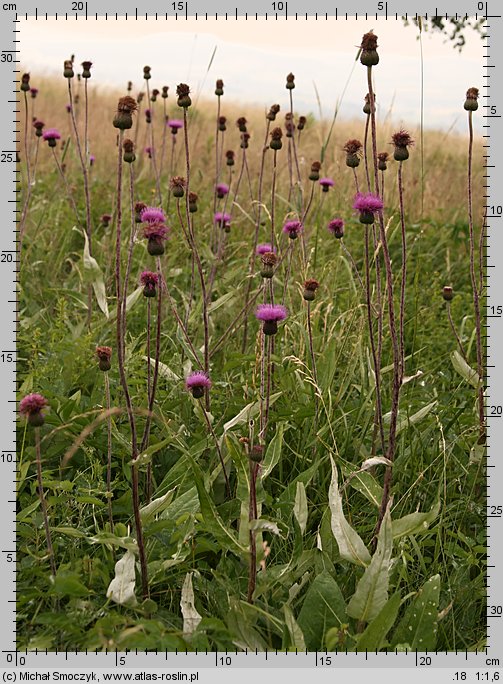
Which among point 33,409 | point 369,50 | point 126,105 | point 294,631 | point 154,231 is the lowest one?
point 294,631

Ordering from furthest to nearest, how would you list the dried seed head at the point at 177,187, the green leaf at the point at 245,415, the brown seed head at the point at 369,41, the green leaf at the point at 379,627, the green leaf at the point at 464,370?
the green leaf at the point at 464,370
the dried seed head at the point at 177,187
the green leaf at the point at 245,415
the brown seed head at the point at 369,41
the green leaf at the point at 379,627

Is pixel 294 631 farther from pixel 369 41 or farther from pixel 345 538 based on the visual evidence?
pixel 369 41

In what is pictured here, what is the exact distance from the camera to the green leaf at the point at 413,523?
1.51 meters

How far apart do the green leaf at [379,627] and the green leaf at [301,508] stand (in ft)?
0.88

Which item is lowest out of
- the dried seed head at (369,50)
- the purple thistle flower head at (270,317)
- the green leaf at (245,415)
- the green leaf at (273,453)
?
the green leaf at (273,453)

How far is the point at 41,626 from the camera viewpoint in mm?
1489

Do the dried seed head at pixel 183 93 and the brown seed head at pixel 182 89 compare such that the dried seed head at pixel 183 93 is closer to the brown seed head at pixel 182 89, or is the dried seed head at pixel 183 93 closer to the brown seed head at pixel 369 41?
the brown seed head at pixel 182 89

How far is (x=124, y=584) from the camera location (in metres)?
1.49

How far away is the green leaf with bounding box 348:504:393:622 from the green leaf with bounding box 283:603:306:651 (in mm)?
114

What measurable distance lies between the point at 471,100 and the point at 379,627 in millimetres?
1270

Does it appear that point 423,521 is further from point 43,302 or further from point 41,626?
point 43,302

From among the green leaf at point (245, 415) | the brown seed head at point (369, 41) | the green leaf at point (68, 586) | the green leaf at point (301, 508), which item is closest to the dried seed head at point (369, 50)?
the brown seed head at point (369, 41)

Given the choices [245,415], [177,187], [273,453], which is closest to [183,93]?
[177,187]

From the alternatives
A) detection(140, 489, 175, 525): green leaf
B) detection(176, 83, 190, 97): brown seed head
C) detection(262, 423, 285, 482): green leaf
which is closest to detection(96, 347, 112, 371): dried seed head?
detection(140, 489, 175, 525): green leaf
